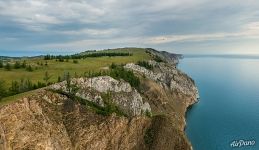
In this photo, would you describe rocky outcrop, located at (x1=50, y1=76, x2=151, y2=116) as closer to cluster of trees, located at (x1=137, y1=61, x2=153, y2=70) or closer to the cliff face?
the cliff face

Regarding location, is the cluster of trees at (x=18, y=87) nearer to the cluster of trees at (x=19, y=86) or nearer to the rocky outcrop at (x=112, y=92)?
the cluster of trees at (x=19, y=86)

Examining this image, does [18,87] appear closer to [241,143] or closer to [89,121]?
[89,121]

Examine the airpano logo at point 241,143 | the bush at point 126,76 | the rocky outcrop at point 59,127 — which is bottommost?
the airpano logo at point 241,143

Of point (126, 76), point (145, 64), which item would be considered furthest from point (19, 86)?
point (145, 64)

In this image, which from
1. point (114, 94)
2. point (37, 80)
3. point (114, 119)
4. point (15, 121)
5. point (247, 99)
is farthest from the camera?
point (247, 99)

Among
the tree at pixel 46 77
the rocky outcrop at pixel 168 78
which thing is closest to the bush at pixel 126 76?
the rocky outcrop at pixel 168 78

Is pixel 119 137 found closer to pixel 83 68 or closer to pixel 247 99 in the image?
pixel 83 68

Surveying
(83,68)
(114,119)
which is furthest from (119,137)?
(83,68)

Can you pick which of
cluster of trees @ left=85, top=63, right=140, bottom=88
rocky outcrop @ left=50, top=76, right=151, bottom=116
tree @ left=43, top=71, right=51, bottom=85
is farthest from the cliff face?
tree @ left=43, top=71, right=51, bottom=85
